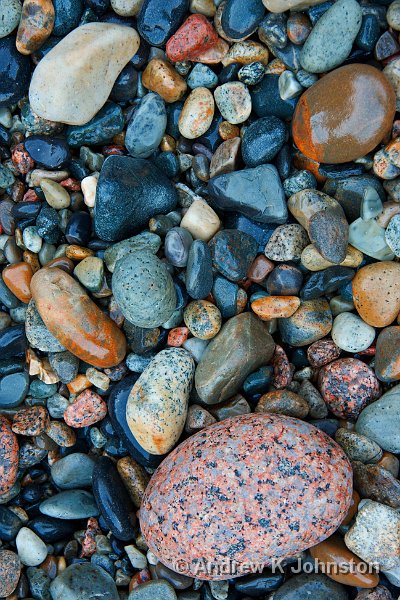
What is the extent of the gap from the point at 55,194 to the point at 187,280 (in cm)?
92

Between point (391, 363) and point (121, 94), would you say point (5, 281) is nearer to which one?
point (121, 94)

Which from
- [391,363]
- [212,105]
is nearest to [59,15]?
[212,105]

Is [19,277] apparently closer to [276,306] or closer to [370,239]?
[276,306]

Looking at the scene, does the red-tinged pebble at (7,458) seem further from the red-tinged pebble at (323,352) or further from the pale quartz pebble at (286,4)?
the pale quartz pebble at (286,4)

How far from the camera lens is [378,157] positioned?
271 cm

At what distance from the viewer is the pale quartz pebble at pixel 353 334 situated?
9.19 ft

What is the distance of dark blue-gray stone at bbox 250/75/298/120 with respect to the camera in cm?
287

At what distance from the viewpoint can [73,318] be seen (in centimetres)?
280

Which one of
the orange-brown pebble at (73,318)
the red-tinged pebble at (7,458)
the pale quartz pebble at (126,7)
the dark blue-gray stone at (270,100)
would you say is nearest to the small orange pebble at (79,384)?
the orange-brown pebble at (73,318)

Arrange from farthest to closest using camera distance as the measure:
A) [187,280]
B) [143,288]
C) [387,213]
→ [187,280] → [387,213] → [143,288]

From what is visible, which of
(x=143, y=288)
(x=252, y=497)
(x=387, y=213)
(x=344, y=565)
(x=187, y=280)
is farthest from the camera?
(x=187, y=280)

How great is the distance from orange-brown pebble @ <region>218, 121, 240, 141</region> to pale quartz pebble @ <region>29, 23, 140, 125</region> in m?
0.66

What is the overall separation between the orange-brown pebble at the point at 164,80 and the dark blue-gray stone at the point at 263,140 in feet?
1.59

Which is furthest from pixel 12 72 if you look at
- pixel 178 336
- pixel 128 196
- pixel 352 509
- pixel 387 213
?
pixel 352 509
